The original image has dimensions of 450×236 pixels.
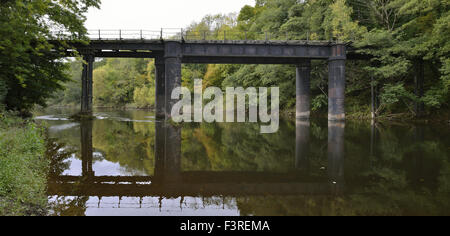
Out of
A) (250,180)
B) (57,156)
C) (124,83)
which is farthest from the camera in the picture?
(124,83)

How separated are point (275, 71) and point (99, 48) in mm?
22060

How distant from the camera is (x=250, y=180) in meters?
8.70

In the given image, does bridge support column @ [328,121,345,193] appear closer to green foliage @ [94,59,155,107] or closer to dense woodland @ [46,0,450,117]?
dense woodland @ [46,0,450,117]

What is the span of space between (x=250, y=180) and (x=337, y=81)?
25896 mm

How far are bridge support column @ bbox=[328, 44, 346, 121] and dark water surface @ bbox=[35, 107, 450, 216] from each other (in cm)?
1694

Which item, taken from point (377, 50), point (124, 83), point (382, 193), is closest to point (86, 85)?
point (377, 50)

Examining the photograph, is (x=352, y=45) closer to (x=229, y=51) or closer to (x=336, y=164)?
(x=229, y=51)

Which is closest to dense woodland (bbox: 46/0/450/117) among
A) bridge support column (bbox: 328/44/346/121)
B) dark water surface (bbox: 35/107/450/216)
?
bridge support column (bbox: 328/44/346/121)

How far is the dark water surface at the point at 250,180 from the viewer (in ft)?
20.7

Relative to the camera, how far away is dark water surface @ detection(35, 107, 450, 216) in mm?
6320

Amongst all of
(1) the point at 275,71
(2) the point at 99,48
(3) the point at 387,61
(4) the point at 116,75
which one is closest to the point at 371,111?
(3) the point at 387,61

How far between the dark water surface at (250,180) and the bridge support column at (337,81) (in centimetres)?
1694

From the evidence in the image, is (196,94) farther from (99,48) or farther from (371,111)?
(371,111)

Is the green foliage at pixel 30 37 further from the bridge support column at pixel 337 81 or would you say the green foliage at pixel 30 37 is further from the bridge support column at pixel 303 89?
the bridge support column at pixel 303 89
